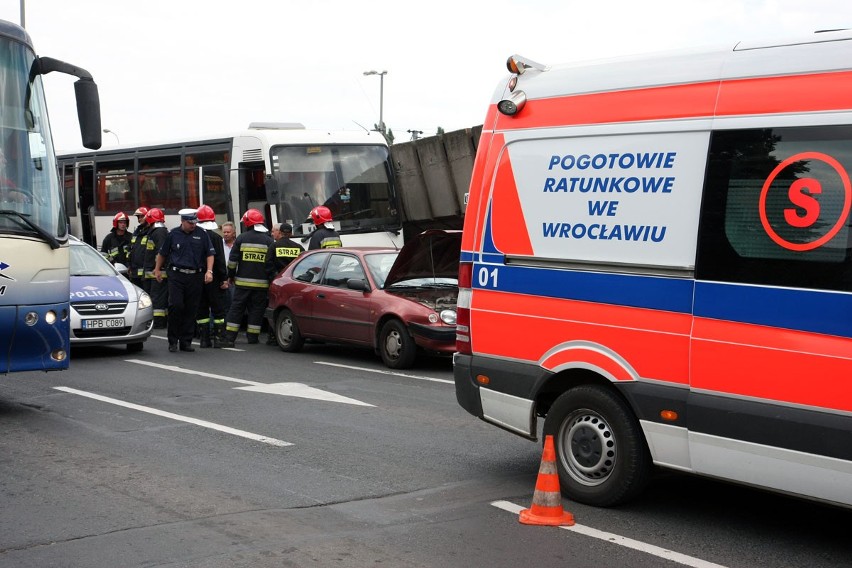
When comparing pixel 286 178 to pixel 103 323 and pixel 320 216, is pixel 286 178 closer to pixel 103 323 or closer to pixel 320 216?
pixel 320 216

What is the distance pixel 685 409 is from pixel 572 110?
1931mm

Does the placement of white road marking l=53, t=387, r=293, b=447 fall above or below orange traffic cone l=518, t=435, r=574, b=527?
below

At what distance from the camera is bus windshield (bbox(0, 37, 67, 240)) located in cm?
893

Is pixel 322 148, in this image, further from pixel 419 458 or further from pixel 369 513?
pixel 369 513

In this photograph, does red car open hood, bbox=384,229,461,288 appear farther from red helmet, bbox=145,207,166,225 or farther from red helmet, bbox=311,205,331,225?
red helmet, bbox=145,207,166,225

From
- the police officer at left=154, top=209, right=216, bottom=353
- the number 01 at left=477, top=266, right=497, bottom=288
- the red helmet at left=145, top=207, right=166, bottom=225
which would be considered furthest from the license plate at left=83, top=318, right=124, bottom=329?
the number 01 at left=477, top=266, right=497, bottom=288

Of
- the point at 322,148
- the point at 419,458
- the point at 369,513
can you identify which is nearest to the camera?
the point at 369,513

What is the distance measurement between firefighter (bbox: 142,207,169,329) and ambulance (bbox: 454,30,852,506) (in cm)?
1031

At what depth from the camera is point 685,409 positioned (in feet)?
18.7

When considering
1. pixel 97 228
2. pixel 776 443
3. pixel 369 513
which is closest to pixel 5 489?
pixel 369 513

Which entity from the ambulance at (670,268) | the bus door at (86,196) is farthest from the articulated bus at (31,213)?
the bus door at (86,196)

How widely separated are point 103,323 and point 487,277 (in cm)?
825

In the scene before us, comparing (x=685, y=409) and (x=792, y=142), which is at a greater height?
(x=792, y=142)

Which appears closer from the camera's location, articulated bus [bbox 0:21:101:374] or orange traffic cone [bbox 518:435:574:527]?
orange traffic cone [bbox 518:435:574:527]
